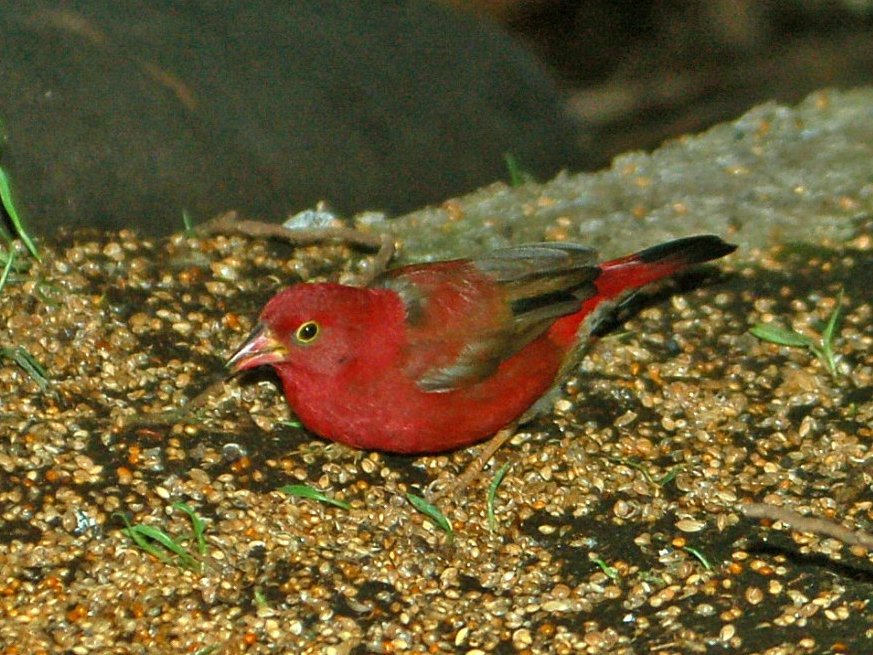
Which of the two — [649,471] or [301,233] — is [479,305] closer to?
[649,471]

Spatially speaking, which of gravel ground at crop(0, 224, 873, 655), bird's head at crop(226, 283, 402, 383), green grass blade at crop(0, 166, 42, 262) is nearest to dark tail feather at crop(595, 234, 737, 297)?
gravel ground at crop(0, 224, 873, 655)

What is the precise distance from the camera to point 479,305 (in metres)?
4.61

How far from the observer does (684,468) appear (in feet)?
14.9

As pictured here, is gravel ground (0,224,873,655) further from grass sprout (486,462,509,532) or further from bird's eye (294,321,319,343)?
bird's eye (294,321,319,343)


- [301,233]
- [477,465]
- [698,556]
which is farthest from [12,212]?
[698,556]

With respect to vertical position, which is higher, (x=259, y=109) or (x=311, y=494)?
(x=259, y=109)

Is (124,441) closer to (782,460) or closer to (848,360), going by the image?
(782,460)

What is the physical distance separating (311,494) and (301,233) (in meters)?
1.43

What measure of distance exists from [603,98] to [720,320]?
5.57 meters

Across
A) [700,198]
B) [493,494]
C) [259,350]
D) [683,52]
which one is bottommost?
[683,52]

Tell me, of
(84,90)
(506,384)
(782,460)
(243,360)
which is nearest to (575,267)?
(506,384)

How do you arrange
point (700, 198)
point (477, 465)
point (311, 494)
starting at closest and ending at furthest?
point (311, 494) < point (477, 465) < point (700, 198)

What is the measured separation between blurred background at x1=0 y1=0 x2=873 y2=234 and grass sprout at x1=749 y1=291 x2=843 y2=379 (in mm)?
1766

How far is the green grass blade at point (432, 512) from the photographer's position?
13.9ft
